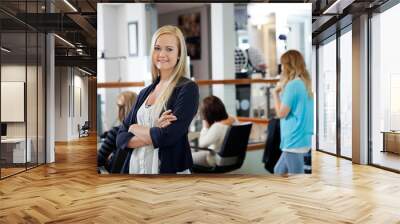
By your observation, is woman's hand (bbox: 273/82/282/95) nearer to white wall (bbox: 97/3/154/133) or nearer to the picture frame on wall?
white wall (bbox: 97/3/154/133)

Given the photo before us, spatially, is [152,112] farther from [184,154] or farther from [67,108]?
[67,108]

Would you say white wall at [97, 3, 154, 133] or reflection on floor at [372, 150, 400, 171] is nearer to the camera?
white wall at [97, 3, 154, 133]

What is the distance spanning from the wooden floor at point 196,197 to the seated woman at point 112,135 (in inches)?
8.1

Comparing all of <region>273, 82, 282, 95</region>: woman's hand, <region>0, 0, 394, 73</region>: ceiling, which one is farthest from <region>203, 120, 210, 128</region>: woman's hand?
<region>0, 0, 394, 73</region>: ceiling

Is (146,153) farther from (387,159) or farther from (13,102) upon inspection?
(387,159)

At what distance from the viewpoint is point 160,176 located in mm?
5371

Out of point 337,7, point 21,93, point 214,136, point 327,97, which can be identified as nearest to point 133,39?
point 214,136

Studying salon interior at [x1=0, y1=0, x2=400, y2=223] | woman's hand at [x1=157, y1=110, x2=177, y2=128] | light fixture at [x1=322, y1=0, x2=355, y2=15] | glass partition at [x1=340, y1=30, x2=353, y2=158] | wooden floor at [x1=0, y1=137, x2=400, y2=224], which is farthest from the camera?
glass partition at [x1=340, y1=30, x2=353, y2=158]

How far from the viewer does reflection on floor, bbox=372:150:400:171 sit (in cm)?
594

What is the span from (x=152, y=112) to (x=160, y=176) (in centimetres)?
89

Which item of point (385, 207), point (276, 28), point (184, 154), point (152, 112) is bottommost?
point (385, 207)

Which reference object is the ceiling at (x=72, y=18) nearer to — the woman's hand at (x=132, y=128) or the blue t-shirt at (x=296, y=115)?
the woman's hand at (x=132, y=128)

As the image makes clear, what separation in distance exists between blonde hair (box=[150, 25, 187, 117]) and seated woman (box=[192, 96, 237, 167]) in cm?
45

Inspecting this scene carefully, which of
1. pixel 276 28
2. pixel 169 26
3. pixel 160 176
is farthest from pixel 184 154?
pixel 276 28
